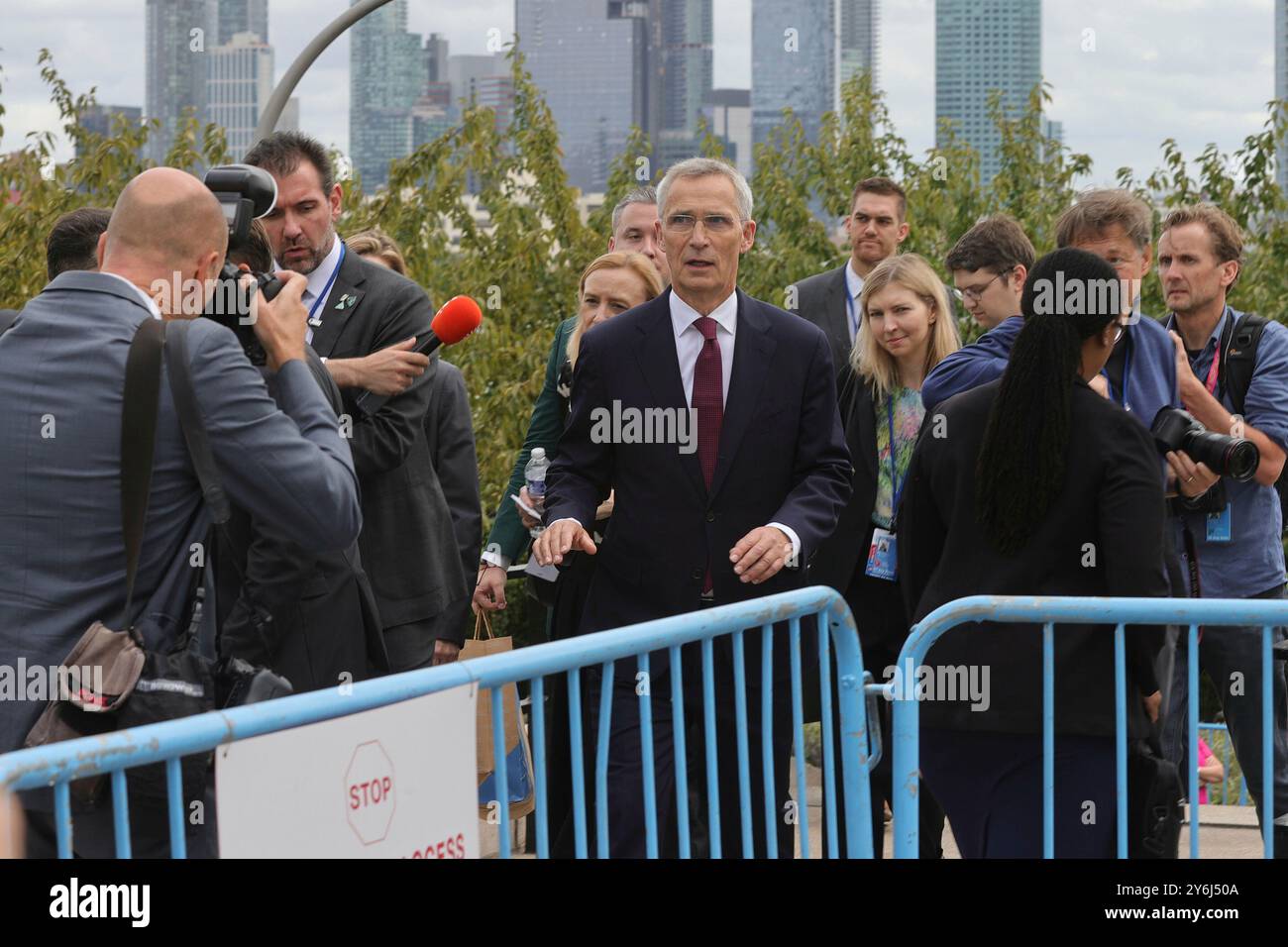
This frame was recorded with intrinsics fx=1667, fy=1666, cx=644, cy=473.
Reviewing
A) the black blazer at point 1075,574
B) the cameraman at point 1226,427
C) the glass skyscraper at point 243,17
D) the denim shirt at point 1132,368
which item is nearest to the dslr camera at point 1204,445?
the denim shirt at point 1132,368

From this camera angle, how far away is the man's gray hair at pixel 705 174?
4.64 meters

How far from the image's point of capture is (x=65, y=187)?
1390cm

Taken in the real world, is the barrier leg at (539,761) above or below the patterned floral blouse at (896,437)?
below

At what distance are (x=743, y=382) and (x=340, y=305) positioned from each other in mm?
1193

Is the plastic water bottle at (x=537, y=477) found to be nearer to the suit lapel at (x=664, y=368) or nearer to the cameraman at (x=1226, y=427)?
the suit lapel at (x=664, y=368)

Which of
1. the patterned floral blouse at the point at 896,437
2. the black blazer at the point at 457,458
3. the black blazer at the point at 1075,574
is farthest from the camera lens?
the black blazer at the point at 457,458

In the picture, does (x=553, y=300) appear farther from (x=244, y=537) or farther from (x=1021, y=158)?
(x=244, y=537)

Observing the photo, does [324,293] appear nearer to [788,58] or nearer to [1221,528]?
[1221,528]

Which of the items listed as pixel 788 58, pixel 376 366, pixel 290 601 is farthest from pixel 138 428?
pixel 788 58

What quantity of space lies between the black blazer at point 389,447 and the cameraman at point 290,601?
2.13 feet

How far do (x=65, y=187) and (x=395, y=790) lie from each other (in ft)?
40.9

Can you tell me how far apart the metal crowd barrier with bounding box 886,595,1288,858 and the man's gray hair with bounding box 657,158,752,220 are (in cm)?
140
